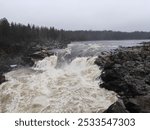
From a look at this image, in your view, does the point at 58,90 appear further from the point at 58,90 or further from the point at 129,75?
the point at 129,75

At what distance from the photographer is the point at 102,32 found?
9000 centimetres

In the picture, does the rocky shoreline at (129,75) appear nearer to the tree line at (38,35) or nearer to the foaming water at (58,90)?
the foaming water at (58,90)

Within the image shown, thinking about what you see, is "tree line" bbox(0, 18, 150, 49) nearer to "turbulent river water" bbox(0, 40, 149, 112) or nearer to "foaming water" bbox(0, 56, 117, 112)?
"turbulent river water" bbox(0, 40, 149, 112)

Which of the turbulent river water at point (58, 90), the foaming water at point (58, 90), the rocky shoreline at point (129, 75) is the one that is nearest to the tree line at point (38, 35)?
the turbulent river water at point (58, 90)

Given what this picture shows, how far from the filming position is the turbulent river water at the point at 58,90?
46.6 ft

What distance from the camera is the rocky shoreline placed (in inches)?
538

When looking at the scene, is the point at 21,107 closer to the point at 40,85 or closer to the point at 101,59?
the point at 40,85

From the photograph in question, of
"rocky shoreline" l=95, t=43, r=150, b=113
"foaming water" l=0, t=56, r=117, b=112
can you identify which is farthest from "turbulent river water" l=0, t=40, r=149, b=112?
"rocky shoreline" l=95, t=43, r=150, b=113

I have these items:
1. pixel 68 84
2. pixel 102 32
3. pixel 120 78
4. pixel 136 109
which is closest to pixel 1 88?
pixel 68 84

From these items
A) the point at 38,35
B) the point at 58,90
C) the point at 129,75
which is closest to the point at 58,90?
the point at 58,90

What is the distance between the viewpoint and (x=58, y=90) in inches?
635

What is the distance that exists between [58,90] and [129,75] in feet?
13.6

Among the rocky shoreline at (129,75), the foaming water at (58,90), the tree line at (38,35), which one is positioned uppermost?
the tree line at (38,35)

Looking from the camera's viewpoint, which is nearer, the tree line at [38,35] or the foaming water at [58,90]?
the foaming water at [58,90]
